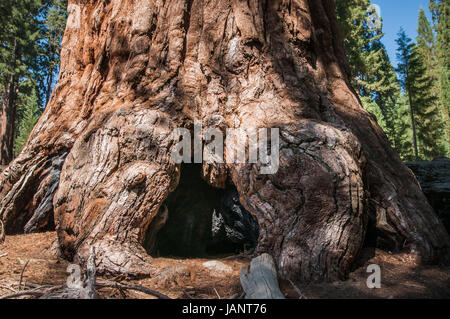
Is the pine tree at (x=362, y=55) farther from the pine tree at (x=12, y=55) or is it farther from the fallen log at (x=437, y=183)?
the pine tree at (x=12, y=55)

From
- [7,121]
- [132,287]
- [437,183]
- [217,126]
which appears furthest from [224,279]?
[7,121]

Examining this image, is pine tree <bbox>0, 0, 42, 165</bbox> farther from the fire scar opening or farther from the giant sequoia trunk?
the fire scar opening

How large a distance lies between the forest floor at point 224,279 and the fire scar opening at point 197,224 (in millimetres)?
969

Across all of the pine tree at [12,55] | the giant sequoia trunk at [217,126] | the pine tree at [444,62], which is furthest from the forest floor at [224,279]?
the pine tree at [444,62]

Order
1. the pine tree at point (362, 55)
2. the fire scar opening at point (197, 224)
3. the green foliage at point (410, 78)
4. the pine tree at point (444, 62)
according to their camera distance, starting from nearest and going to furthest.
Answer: the fire scar opening at point (197, 224), the pine tree at point (362, 55), the green foliage at point (410, 78), the pine tree at point (444, 62)

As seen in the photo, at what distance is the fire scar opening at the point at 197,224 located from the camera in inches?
161

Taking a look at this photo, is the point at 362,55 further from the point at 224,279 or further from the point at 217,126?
the point at 224,279

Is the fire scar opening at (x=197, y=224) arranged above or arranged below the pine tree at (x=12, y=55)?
below

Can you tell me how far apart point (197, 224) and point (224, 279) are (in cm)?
173

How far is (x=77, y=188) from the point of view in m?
3.09

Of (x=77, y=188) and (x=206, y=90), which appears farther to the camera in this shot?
(x=206, y=90)
